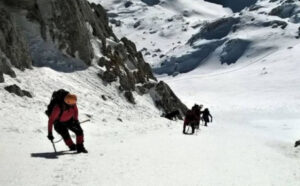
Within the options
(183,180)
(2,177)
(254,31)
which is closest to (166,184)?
(183,180)

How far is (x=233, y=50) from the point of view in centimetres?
14888

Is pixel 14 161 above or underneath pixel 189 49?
underneath

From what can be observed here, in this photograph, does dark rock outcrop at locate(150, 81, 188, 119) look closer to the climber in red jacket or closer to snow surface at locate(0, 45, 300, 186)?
snow surface at locate(0, 45, 300, 186)

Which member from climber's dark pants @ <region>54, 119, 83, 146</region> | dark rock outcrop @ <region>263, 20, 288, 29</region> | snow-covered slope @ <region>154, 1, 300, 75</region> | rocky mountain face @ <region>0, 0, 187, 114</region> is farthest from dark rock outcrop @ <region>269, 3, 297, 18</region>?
climber's dark pants @ <region>54, 119, 83, 146</region>

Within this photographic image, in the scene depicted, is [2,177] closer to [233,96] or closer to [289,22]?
[233,96]

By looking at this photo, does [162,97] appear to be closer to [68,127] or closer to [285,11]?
[68,127]

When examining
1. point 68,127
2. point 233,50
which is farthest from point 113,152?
point 233,50

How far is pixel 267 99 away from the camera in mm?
81375

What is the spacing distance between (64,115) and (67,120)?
0.18m

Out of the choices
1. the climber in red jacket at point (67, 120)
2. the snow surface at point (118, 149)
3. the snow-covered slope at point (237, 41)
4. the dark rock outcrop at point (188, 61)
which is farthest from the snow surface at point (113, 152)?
the dark rock outcrop at point (188, 61)

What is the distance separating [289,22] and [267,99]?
92.6 meters

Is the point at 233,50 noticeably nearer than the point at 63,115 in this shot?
No

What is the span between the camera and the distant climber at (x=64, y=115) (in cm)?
1164

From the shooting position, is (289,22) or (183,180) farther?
(289,22)
